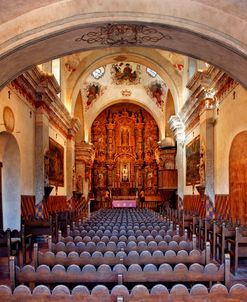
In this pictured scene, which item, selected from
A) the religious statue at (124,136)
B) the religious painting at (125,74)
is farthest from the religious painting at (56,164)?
the religious statue at (124,136)

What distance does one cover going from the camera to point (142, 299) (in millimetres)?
3209

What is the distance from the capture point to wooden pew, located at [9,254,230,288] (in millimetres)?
4148

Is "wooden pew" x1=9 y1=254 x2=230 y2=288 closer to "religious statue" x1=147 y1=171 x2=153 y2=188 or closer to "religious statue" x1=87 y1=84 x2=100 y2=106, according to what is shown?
"religious statue" x1=87 y1=84 x2=100 y2=106

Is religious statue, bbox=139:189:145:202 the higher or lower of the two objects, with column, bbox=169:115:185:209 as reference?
lower

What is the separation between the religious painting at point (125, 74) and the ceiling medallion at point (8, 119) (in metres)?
15.0

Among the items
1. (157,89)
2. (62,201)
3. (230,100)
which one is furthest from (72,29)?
(157,89)

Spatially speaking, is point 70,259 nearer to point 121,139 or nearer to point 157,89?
point 157,89

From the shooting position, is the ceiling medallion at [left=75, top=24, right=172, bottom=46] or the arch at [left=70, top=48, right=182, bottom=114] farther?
the arch at [left=70, top=48, right=182, bottom=114]

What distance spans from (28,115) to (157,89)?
13.8 m

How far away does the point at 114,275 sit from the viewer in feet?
13.7

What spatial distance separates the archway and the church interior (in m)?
0.04

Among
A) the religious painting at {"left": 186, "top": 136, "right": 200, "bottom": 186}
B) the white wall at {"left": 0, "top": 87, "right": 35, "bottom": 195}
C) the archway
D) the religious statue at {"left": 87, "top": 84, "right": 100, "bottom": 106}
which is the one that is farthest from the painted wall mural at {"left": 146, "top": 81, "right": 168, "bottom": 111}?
the archway

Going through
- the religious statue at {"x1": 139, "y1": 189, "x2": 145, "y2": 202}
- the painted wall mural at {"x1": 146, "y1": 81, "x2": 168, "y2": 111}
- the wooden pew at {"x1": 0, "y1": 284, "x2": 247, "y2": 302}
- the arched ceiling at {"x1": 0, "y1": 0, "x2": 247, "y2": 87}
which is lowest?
the religious statue at {"x1": 139, "y1": 189, "x2": 145, "y2": 202}

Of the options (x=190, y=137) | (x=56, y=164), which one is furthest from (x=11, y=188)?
(x=190, y=137)
